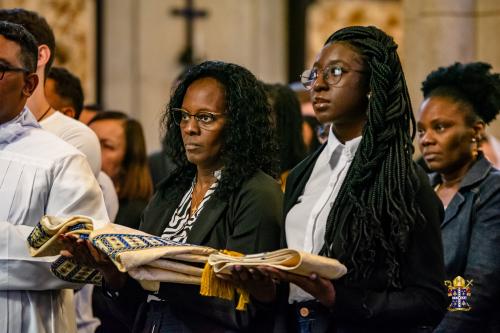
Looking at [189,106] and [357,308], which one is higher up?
[189,106]

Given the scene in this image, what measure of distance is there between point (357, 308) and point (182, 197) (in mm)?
1084

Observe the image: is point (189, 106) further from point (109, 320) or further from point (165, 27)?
point (165, 27)

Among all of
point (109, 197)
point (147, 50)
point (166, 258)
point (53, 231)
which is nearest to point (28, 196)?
point (53, 231)

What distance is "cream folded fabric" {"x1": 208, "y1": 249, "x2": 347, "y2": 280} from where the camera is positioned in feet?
13.2

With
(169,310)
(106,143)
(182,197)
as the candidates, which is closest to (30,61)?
(182,197)

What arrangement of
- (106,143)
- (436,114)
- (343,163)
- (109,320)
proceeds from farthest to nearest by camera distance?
(106,143), (109,320), (436,114), (343,163)

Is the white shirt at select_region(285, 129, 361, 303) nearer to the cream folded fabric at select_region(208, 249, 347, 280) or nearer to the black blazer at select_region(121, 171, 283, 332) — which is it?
the black blazer at select_region(121, 171, 283, 332)

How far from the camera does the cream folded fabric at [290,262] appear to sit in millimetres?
4035

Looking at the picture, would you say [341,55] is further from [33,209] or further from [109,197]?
[109,197]

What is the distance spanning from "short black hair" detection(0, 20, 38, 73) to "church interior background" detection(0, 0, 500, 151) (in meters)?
4.96

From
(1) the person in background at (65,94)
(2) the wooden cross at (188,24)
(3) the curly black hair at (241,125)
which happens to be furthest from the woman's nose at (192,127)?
(2) the wooden cross at (188,24)

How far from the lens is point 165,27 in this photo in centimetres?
1189

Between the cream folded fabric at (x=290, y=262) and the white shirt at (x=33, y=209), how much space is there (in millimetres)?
846

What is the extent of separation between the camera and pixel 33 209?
4.90 meters
